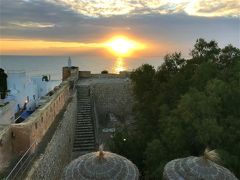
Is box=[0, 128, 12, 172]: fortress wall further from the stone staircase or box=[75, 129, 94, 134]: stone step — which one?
box=[75, 129, 94, 134]: stone step

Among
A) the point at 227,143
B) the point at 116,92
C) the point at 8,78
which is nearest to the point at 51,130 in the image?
the point at 227,143

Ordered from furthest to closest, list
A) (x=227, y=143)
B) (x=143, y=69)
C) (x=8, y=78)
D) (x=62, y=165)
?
(x=8, y=78) < (x=143, y=69) < (x=62, y=165) < (x=227, y=143)

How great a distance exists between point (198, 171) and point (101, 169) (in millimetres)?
2694

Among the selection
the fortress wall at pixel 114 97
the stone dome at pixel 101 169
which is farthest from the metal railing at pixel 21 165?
the fortress wall at pixel 114 97

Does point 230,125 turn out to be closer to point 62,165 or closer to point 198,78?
point 198,78

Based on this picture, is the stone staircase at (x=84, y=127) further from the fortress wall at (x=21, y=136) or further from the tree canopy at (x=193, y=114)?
the fortress wall at (x=21, y=136)

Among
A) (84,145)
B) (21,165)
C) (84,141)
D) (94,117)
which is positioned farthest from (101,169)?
(94,117)

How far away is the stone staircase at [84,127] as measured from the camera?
16.6m

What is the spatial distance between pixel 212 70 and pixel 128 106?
11.6 m

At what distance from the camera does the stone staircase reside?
1659cm

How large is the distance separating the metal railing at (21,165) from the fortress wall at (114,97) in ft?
42.9

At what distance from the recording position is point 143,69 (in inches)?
680

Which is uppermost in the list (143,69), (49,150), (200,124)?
(143,69)

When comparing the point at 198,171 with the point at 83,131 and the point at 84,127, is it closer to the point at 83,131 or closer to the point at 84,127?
the point at 83,131
